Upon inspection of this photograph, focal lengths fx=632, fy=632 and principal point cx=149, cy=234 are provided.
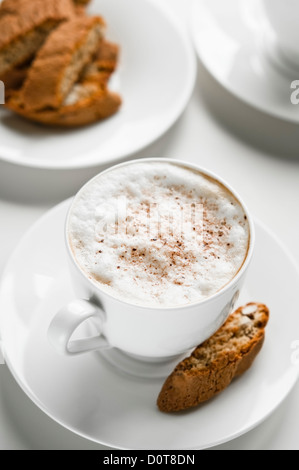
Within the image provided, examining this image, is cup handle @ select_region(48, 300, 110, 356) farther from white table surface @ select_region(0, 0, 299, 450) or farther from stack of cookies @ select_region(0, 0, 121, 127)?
stack of cookies @ select_region(0, 0, 121, 127)

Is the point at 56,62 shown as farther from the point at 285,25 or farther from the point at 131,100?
the point at 285,25

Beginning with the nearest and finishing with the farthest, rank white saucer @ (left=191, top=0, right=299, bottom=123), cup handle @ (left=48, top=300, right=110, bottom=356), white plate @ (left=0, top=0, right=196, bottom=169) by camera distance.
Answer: cup handle @ (left=48, top=300, right=110, bottom=356), white plate @ (left=0, top=0, right=196, bottom=169), white saucer @ (left=191, top=0, right=299, bottom=123)

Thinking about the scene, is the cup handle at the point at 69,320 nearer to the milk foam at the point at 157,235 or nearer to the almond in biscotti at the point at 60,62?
the milk foam at the point at 157,235

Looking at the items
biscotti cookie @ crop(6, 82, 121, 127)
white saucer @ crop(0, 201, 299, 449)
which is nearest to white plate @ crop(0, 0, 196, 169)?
biscotti cookie @ crop(6, 82, 121, 127)

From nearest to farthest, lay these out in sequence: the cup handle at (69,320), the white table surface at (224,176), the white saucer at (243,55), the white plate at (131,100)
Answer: the cup handle at (69,320) → the white table surface at (224,176) → the white plate at (131,100) → the white saucer at (243,55)

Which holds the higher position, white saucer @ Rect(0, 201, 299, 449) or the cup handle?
the cup handle

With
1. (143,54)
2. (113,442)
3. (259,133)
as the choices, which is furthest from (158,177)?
(143,54)

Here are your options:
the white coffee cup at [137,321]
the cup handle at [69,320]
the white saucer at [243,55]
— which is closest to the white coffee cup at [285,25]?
the white saucer at [243,55]
